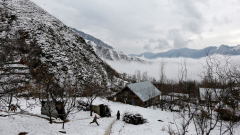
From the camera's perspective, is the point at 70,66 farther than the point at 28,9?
No

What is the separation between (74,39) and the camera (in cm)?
6550

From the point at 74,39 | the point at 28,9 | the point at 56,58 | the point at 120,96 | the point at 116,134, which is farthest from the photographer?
the point at 74,39

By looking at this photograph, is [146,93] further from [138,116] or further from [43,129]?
[43,129]

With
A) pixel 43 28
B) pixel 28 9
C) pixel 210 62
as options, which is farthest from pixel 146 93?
pixel 28 9

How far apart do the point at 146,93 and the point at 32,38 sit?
47.6m

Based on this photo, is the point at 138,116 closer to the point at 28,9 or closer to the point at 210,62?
the point at 210,62

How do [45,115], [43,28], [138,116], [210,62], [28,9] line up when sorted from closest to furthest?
[210,62]
[45,115]
[138,116]
[43,28]
[28,9]

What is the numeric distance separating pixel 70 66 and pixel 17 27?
2631 cm

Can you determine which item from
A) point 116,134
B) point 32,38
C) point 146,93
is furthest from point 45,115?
point 32,38

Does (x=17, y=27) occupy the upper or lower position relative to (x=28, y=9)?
lower

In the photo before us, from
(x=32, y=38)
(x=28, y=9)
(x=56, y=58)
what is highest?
(x=28, y=9)

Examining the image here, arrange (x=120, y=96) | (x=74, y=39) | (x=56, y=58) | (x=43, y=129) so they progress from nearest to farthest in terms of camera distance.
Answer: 1. (x=43, y=129)
2. (x=120, y=96)
3. (x=56, y=58)
4. (x=74, y=39)

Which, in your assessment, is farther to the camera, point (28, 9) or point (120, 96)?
point (28, 9)

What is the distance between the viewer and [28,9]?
193 feet
